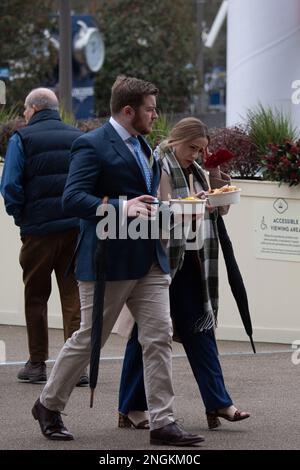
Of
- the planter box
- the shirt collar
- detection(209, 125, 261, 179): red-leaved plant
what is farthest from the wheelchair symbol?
the shirt collar

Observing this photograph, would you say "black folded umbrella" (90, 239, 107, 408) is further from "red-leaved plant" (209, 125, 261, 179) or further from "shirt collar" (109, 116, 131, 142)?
"red-leaved plant" (209, 125, 261, 179)

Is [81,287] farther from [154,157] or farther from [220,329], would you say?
[220,329]

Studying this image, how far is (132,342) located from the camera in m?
6.89

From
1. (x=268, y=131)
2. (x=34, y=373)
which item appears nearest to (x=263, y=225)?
(x=268, y=131)

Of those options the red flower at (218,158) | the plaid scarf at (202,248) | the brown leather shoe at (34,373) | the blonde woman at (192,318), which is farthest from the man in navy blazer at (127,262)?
the brown leather shoe at (34,373)

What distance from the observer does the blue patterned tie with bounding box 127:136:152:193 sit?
642 cm

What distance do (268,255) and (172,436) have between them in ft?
12.6

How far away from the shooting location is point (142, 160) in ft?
21.1

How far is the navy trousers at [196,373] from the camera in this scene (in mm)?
6859

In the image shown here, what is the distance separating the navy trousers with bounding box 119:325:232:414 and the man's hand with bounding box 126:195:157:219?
98 cm

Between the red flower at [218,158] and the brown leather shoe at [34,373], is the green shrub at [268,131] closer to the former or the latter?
the brown leather shoe at [34,373]

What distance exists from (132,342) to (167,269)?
0.64 meters

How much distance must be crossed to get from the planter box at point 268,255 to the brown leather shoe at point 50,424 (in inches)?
143

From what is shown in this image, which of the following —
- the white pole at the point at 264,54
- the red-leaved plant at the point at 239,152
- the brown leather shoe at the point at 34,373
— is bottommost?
the brown leather shoe at the point at 34,373
